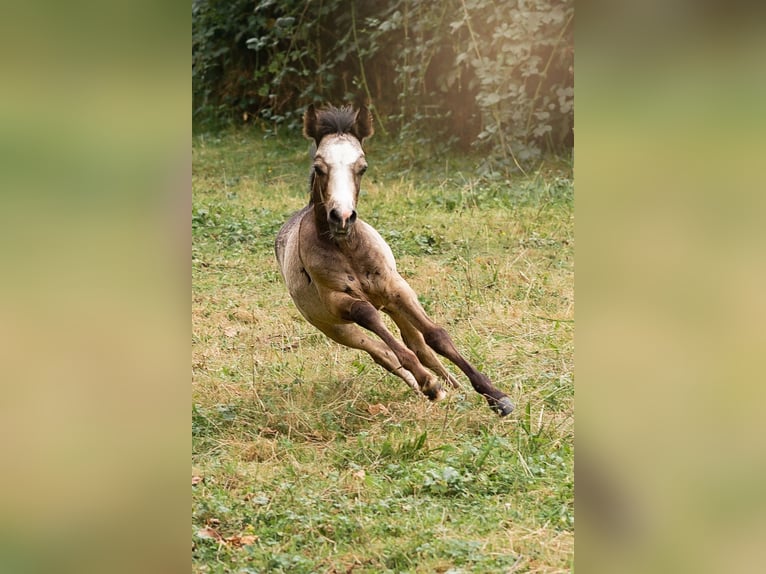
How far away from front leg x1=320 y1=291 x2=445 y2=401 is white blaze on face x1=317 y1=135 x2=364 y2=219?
1.27ft

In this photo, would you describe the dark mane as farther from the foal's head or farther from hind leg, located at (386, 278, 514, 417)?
hind leg, located at (386, 278, 514, 417)

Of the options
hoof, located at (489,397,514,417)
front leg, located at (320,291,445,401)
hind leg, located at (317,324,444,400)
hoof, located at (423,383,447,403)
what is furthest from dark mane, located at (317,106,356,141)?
hoof, located at (489,397,514,417)

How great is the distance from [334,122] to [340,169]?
25cm

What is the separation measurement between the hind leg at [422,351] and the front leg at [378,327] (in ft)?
0.71

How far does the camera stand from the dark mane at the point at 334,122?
3324 millimetres

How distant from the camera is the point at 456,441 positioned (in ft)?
10.3

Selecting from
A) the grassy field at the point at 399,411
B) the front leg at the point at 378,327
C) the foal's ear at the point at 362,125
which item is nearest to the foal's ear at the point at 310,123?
the foal's ear at the point at 362,125

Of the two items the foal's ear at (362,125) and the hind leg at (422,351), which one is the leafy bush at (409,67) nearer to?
the foal's ear at (362,125)

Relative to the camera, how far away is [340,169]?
10.4ft

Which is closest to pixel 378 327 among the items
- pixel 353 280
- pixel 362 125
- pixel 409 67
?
pixel 353 280

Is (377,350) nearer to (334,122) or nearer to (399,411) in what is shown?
(399,411)
